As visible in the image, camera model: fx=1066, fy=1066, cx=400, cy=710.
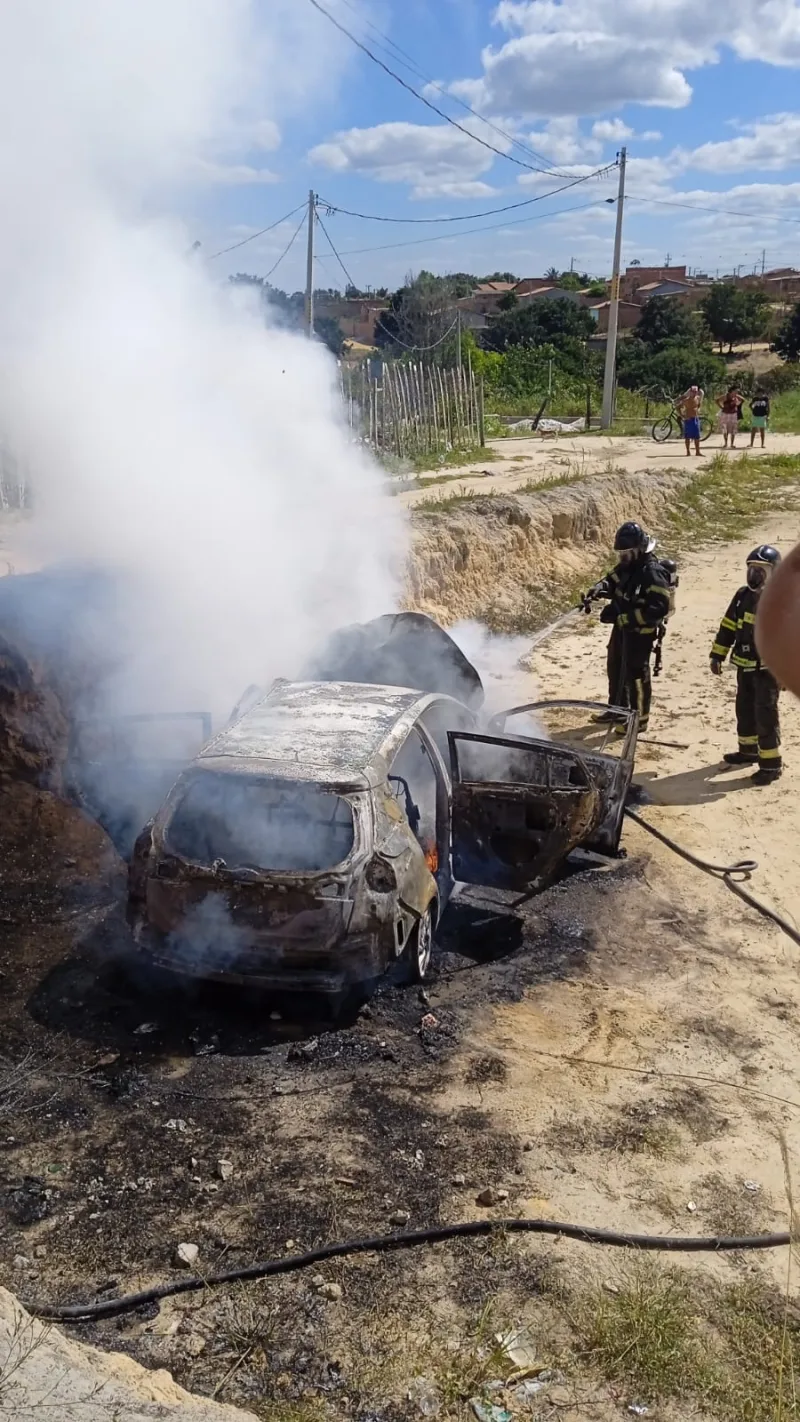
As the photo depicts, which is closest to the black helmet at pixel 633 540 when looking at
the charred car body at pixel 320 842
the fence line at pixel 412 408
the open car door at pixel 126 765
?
the charred car body at pixel 320 842

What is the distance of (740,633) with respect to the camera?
31.3 feet

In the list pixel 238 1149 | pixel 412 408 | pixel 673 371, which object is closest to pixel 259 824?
pixel 238 1149

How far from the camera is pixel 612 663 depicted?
34.8ft

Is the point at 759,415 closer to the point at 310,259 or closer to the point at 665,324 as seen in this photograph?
the point at 310,259

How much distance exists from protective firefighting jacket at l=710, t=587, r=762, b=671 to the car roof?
3.71m

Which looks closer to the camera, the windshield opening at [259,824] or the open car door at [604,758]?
the windshield opening at [259,824]

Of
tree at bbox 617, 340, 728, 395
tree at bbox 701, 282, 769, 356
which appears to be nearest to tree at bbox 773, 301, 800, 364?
tree at bbox 701, 282, 769, 356

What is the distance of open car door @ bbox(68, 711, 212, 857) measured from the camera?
25.9 feet

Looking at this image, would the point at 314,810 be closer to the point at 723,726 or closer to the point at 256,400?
the point at 723,726

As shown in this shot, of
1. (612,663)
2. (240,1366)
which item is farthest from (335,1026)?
(612,663)

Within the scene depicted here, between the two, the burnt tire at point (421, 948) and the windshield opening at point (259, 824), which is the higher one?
the windshield opening at point (259, 824)

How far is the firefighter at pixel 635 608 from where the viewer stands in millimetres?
10078

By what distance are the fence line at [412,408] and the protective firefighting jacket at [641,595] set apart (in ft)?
35.5

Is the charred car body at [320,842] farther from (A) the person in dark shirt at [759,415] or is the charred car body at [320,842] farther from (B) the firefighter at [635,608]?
(A) the person in dark shirt at [759,415]
